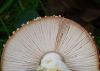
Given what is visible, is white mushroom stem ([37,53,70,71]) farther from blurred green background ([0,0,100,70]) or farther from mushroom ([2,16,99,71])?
blurred green background ([0,0,100,70])

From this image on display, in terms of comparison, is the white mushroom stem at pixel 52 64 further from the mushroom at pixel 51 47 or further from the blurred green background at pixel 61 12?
the blurred green background at pixel 61 12

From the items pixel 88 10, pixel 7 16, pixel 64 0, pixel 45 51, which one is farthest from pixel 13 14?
pixel 45 51

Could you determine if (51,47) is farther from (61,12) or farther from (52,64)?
(61,12)

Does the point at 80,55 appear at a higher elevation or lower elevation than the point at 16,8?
lower

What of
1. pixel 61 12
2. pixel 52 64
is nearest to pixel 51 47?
pixel 52 64

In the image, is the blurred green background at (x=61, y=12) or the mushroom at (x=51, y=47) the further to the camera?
the blurred green background at (x=61, y=12)

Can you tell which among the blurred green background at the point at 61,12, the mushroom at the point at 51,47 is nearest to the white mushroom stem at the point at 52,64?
the mushroom at the point at 51,47

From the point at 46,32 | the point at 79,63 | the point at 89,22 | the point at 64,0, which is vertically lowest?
the point at 79,63

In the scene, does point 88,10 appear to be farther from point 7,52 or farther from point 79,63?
point 7,52
